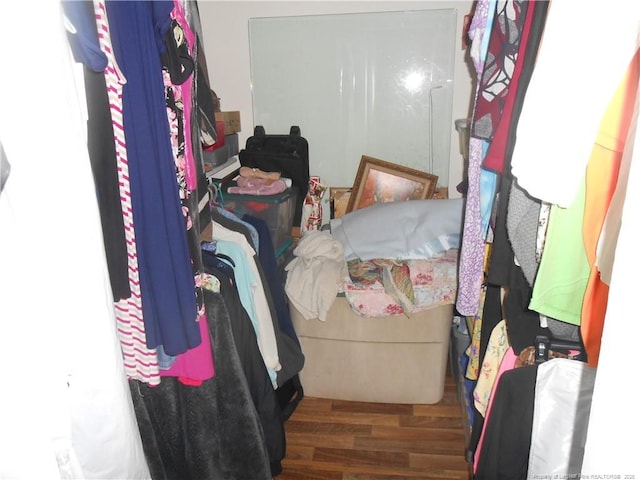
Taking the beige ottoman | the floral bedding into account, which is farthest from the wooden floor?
the floral bedding

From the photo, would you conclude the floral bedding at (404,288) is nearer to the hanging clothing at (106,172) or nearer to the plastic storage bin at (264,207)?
the plastic storage bin at (264,207)

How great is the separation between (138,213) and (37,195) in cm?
32

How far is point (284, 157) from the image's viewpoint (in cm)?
219

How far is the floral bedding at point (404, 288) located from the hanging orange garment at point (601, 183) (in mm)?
1089

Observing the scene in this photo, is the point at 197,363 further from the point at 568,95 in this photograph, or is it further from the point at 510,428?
the point at 568,95

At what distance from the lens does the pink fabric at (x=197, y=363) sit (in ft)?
3.68

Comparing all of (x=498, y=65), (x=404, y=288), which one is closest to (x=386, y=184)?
(x=404, y=288)

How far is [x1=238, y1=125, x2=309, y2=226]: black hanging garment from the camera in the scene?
2.19 meters

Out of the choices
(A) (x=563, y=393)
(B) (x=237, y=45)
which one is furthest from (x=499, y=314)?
(B) (x=237, y=45)

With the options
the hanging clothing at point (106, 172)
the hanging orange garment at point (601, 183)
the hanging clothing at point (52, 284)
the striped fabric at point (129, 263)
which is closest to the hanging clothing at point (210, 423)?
the striped fabric at point (129, 263)

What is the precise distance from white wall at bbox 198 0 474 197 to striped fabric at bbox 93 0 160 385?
66.6 inches

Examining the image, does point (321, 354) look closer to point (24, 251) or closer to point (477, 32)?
point (477, 32)

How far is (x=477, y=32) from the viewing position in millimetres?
1033

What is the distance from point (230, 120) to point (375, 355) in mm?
1315
